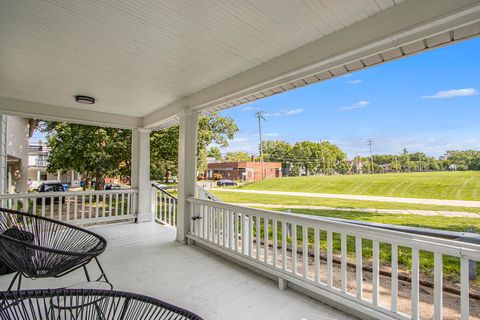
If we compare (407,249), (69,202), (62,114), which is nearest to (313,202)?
(407,249)

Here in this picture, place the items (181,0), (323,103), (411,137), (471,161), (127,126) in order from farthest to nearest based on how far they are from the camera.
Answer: (323,103)
(127,126)
(411,137)
(471,161)
(181,0)

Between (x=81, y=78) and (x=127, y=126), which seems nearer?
(x=81, y=78)

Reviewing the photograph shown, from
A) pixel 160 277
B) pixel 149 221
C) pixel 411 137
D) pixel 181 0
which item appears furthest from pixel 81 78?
pixel 411 137

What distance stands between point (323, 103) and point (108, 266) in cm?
724

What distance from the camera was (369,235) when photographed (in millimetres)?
2033

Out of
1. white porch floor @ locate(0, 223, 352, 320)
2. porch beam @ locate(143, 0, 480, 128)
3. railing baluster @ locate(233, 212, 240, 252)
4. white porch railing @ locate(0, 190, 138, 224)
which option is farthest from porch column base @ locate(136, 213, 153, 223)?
porch beam @ locate(143, 0, 480, 128)

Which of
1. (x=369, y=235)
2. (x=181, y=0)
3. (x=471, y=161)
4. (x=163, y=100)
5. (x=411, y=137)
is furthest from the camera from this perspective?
(x=411, y=137)

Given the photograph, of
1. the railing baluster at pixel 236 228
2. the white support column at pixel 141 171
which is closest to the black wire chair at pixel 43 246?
the railing baluster at pixel 236 228

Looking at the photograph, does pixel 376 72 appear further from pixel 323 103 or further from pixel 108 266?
pixel 108 266

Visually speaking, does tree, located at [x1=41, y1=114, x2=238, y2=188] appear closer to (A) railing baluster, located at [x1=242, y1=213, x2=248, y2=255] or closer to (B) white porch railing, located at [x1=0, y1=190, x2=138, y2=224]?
(B) white porch railing, located at [x1=0, y1=190, x2=138, y2=224]

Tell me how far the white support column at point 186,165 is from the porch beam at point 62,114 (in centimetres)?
199

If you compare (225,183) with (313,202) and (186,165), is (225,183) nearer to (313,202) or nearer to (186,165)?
(313,202)

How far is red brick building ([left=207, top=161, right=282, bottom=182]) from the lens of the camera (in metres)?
8.00

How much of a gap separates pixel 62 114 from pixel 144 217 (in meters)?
2.69
